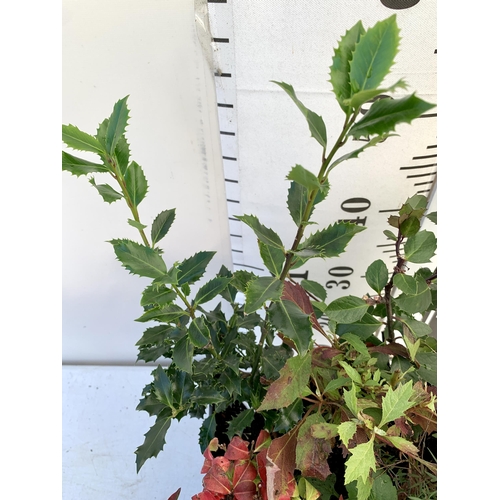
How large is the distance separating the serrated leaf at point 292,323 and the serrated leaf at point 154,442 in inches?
8.6

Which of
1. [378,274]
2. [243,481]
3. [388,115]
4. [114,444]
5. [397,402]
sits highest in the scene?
[388,115]

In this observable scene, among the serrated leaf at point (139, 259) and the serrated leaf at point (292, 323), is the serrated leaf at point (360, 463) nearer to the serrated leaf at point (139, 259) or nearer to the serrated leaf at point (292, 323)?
the serrated leaf at point (292, 323)

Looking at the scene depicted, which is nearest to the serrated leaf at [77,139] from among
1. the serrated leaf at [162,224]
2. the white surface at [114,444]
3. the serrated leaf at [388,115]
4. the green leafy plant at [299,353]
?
the green leafy plant at [299,353]

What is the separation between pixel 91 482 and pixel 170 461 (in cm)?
14

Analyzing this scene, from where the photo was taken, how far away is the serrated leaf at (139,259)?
377 millimetres

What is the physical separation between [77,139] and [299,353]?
26cm

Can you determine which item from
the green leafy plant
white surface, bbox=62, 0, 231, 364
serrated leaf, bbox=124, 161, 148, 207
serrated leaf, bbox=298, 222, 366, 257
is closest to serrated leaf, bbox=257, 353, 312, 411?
the green leafy plant

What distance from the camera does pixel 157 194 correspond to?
0.74 metres

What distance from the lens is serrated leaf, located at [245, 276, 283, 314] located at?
0.34m

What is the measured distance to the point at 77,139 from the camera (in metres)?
0.36

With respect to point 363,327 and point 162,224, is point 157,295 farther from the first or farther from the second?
point 363,327

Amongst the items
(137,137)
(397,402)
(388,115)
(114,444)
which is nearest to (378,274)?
(397,402)
